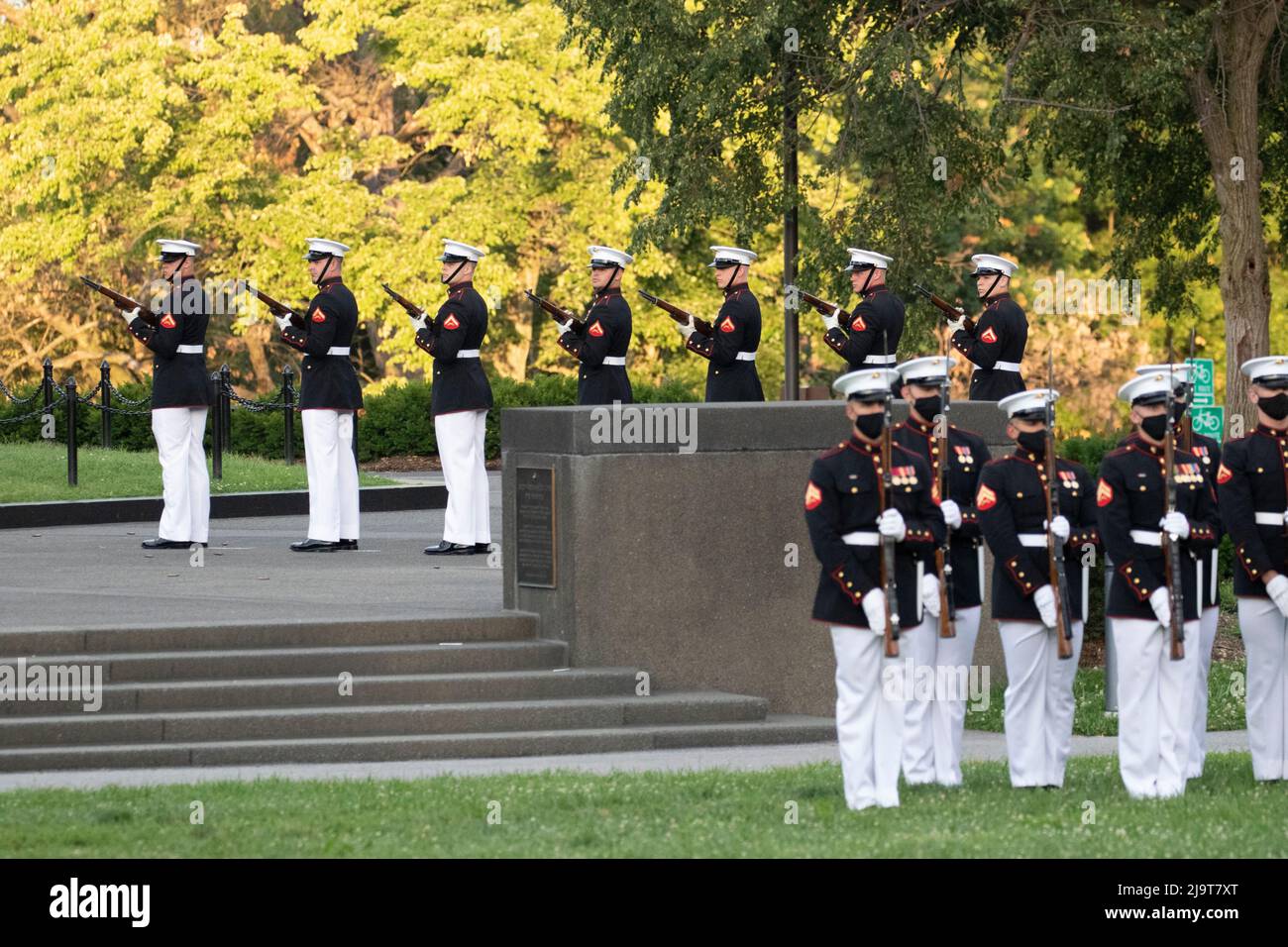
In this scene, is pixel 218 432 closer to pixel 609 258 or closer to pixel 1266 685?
pixel 609 258

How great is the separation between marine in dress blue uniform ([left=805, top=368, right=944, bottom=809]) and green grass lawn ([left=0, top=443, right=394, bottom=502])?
11577 millimetres

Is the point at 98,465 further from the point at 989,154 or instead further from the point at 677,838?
the point at 677,838

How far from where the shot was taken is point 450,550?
660 inches

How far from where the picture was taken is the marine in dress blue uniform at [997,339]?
16.7m

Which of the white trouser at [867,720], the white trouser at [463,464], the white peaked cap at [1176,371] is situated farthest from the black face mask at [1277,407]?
the white trouser at [463,464]

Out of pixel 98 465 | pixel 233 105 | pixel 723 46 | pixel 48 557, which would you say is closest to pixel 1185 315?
pixel 233 105

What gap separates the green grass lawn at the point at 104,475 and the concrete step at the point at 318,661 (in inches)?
318

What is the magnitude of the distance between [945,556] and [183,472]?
727cm

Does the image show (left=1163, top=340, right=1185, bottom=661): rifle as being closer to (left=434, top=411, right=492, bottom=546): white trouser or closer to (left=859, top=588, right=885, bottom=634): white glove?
(left=859, top=588, right=885, bottom=634): white glove

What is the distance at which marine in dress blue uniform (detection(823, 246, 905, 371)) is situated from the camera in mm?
16219

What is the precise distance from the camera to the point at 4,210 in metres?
37.7

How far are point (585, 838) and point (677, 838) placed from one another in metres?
0.37

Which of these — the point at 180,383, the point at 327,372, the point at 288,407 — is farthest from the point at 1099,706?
the point at 288,407

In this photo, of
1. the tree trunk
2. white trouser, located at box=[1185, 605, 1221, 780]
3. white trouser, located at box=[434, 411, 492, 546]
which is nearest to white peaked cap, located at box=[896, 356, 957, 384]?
white trouser, located at box=[1185, 605, 1221, 780]
